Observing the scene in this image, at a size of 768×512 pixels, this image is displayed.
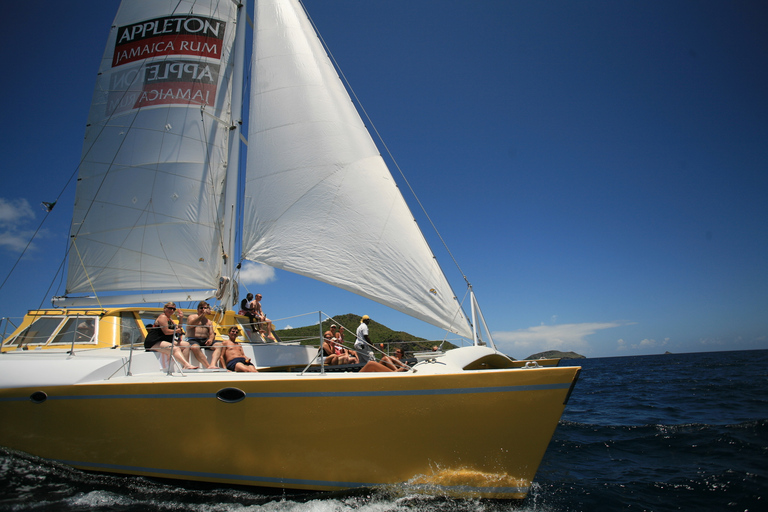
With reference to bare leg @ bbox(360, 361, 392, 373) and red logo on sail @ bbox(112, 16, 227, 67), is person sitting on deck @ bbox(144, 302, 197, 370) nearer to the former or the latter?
bare leg @ bbox(360, 361, 392, 373)

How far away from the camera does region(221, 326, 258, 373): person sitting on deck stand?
461 centimetres

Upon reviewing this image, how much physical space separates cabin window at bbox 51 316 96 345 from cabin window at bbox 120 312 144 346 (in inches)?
14.3

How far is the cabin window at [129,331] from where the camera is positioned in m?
5.80

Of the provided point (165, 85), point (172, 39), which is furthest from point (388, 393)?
point (172, 39)

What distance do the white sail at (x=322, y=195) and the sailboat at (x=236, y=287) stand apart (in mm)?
26

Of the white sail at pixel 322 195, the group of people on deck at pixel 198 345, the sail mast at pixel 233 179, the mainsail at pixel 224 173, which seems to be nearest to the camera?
the group of people on deck at pixel 198 345

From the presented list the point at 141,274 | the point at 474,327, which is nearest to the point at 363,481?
the point at 474,327

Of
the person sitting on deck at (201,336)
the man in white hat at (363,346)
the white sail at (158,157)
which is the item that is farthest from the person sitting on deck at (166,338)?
the white sail at (158,157)

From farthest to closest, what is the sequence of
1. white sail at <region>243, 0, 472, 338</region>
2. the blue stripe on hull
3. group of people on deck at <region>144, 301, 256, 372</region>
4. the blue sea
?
white sail at <region>243, 0, 472, 338</region>, group of people on deck at <region>144, 301, 256, 372</region>, the blue sea, the blue stripe on hull

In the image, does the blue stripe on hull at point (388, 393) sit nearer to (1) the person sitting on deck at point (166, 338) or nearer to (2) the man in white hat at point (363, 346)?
(1) the person sitting on deck at point (166, 338)

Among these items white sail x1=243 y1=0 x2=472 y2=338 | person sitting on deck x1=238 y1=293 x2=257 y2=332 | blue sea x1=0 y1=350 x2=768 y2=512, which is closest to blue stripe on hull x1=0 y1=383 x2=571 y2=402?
blue sea x1=0 y1=350 x2=768 y2=512

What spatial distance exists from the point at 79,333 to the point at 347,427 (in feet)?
16.1

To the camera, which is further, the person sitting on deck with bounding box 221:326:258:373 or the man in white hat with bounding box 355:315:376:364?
the man in white hat with bounding box 355:315:376:364

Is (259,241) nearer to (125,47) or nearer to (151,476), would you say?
(151,476)
